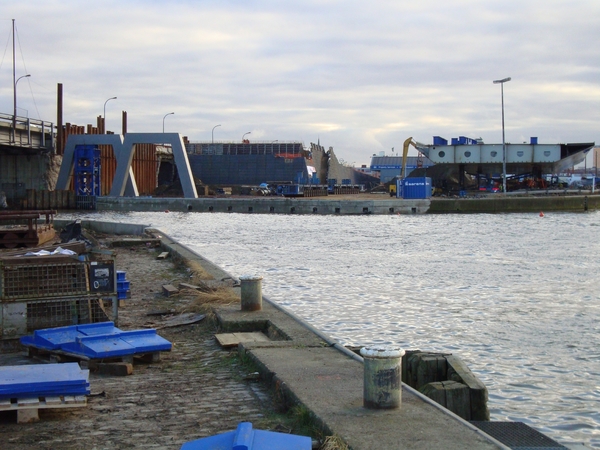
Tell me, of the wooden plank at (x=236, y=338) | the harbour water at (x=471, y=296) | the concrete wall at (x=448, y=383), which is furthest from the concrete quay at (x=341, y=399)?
the harbour water at (x=471, y=296)

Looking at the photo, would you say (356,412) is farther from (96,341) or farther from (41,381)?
(96,341)

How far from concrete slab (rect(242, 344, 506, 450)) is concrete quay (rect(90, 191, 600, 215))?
50628 millimetres

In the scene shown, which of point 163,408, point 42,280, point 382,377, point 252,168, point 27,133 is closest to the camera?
point 382,377

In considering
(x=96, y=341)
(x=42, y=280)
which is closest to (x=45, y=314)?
(x=42, y=280)

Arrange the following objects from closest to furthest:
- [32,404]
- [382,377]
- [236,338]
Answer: [382,377] → [32,404] → [236,338]

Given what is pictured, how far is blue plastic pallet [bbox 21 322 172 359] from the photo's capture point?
7742 mm

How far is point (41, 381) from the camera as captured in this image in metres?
5.93

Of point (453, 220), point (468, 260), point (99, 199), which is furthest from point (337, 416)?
point (99, 199)

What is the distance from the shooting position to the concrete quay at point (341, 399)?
205 inches

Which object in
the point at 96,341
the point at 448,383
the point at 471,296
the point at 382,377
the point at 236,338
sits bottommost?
the point at 471,296

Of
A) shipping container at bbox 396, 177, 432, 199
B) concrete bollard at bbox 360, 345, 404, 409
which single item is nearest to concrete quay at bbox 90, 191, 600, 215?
shipping container at bbox 396, 177, 432, 199

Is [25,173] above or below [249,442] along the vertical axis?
above

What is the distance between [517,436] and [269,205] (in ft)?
176

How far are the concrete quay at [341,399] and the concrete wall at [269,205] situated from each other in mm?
48786
